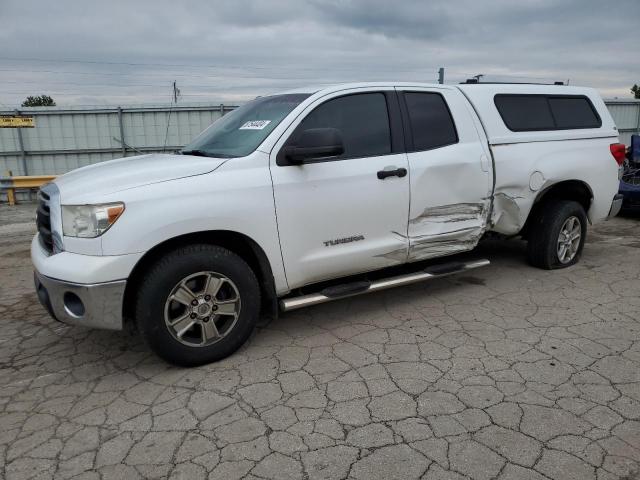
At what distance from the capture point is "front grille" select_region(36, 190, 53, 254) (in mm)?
3342

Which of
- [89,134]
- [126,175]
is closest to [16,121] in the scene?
[89,134]

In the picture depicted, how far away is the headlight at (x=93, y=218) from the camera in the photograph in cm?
300

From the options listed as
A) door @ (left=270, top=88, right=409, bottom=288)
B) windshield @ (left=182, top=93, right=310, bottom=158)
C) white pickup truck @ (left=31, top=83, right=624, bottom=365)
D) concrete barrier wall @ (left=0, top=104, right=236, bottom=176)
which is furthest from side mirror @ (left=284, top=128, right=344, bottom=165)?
concrete barrier wall @ (left=0, top=104, right=236, bottom=176)

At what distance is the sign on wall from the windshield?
1021cm

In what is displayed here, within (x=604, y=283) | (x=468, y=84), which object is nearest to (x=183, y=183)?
(x=468, y=84)

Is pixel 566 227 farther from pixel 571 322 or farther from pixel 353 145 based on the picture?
pixel 353 145

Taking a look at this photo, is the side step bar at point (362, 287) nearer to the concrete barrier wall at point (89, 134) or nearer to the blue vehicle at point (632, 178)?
the blue vehicle at point (632, 178)

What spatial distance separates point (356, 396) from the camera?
303 centimetres

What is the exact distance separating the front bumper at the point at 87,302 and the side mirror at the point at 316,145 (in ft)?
4.57

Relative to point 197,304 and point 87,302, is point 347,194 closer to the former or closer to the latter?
point 197,304

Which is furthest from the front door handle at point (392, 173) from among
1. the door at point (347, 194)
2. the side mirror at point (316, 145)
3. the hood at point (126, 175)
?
the hood at point (126, 175)

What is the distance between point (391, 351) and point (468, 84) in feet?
9.11

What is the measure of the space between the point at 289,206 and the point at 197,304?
0.91 meters

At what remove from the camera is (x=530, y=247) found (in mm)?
5395
